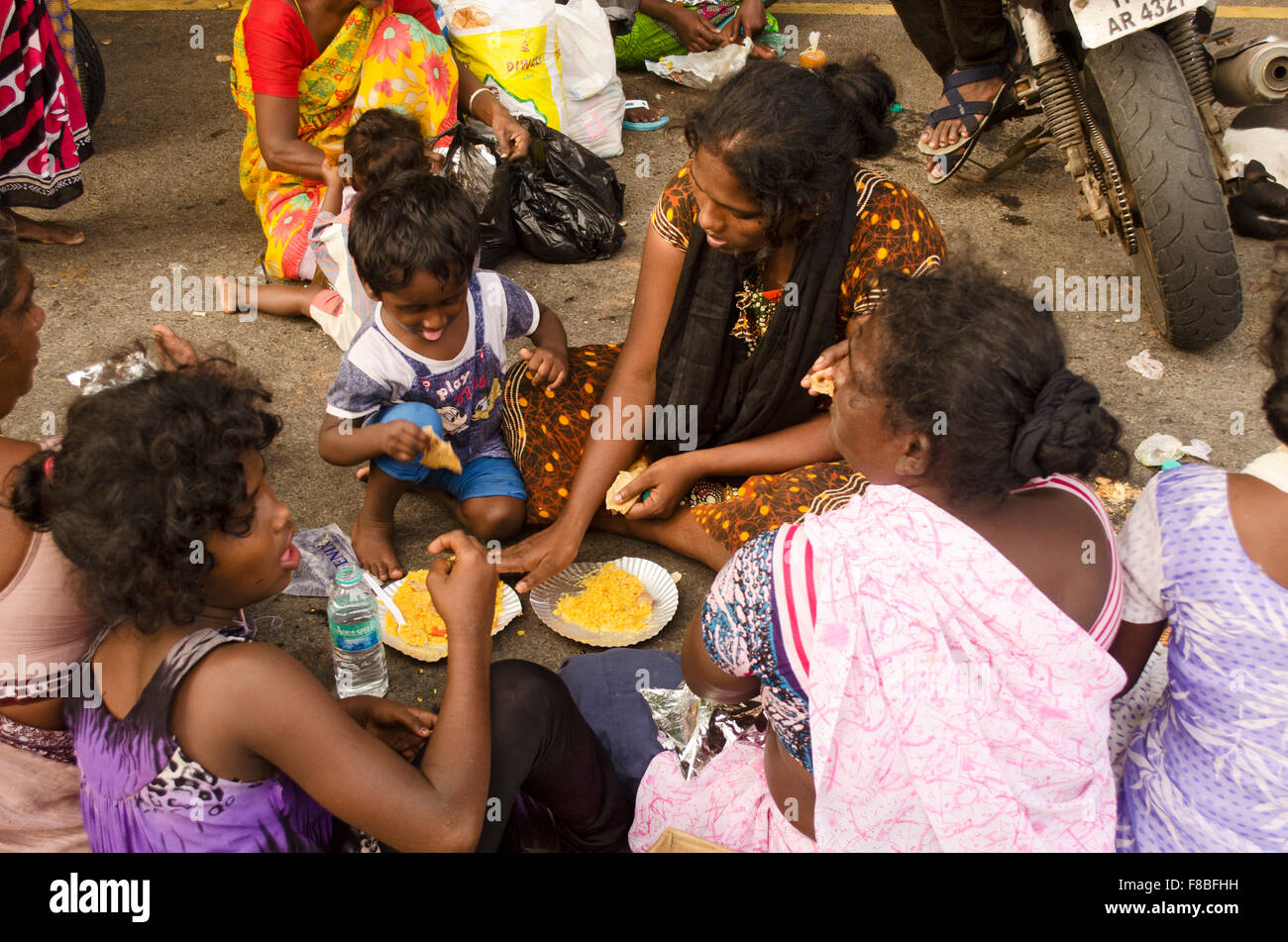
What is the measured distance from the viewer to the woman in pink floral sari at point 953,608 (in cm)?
145

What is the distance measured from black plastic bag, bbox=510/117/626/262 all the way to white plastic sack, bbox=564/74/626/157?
62cm

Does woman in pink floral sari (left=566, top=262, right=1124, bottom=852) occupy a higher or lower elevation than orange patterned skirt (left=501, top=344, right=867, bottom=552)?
higher

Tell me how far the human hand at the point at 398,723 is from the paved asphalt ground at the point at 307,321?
1.74ft

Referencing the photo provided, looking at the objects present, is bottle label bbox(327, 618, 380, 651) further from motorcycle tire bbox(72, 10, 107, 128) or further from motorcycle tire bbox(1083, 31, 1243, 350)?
motorcycle tire bbox(72, 10, 107, 128)

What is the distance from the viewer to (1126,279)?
4078 mm

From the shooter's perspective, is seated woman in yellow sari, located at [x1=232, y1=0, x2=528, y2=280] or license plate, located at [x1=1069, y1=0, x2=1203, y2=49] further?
seated woman in yellow sari, located at [x1=232, y1=0, x2=528, y2=280]

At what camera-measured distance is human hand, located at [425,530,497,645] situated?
1.78 m

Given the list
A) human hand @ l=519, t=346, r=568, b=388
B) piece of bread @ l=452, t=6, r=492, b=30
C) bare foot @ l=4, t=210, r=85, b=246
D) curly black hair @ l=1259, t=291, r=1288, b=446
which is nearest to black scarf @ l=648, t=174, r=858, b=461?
human hand @ l=519, t=346, r=568, b=388

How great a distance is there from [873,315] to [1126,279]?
283 cm

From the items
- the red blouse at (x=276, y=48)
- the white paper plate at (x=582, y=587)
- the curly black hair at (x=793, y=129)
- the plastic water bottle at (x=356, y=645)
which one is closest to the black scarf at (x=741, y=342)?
the curly black hair at (x=793, y=129)

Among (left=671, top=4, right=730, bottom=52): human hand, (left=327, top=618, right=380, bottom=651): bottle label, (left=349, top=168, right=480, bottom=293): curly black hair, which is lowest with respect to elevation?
(left=327, top=618, right=380, bottom=651): bottle label

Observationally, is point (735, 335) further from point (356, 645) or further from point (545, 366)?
point (356, 645)
